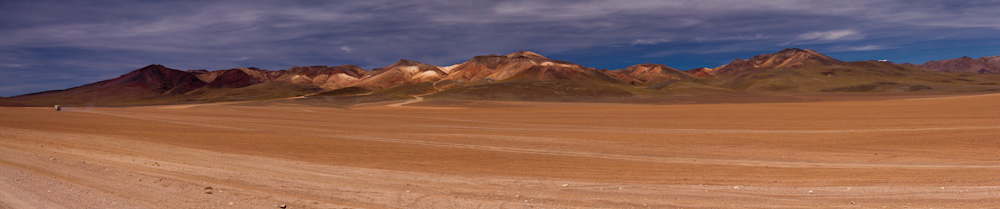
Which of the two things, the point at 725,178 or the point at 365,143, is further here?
the point at 365,143

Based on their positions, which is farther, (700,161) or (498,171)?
(700,161)

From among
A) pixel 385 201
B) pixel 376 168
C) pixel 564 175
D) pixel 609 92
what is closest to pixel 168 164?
pixel 376 168

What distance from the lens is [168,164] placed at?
1405 centimetres

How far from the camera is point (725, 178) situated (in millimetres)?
12508

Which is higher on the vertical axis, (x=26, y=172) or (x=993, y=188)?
(x=26, y=172)

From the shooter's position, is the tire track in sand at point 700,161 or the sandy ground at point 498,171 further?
the tire track in sand at point 700,161

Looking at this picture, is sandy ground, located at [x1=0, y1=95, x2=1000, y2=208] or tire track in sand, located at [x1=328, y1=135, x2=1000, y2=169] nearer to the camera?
sandy ground, located at [x1=0, y1=95, x2=1000, y2=208]

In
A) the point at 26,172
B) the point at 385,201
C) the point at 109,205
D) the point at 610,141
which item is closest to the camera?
the point at 109,205

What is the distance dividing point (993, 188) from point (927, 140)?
38.1 feet

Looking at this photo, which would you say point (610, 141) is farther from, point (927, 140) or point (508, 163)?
point (927, 140)

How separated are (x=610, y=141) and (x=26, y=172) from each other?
17.0m

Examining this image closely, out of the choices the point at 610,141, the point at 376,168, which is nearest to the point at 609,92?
the point at 610,141

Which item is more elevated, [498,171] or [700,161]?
[498,171]

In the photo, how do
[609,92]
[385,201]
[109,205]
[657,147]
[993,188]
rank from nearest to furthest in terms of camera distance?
[109,205], [385,201], [993,188], [657,147], [609,92]
